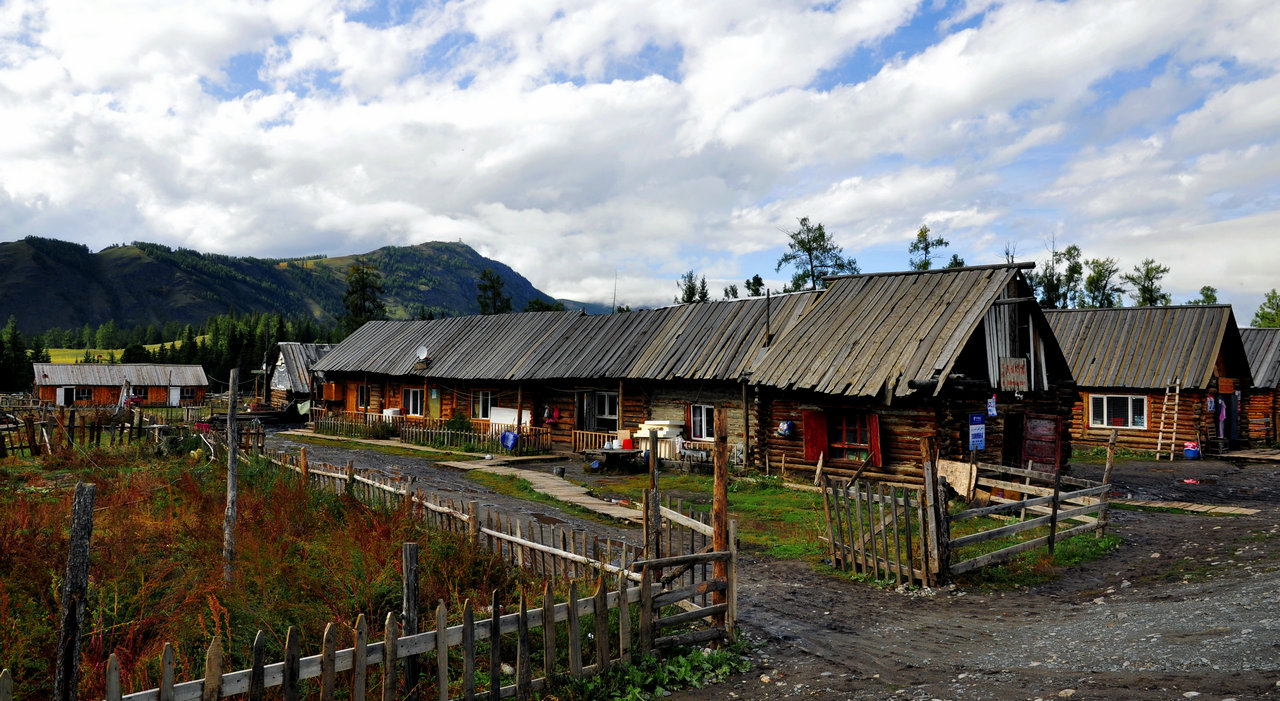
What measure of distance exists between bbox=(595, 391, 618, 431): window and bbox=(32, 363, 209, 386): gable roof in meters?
47.4

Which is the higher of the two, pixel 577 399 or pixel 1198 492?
pixel 577 399

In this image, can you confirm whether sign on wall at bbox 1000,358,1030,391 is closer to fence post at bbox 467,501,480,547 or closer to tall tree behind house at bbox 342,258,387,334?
fence post at bbox 467,501,480,547

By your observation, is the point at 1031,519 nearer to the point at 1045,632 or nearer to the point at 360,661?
the point at 1045,632

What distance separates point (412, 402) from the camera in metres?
35.8

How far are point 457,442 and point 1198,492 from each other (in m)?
24.1

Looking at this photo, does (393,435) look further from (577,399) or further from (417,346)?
(577,399)

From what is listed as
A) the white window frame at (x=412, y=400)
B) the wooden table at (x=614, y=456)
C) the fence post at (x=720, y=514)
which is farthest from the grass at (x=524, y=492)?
the white window frame at (x=412, y=400)

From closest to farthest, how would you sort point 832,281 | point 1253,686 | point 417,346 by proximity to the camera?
point 1253,686
point 832,281
point 417,346

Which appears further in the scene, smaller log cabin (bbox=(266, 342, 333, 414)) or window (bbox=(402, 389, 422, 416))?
smaller log cabin (bbox=(266, 342, 333, 414))

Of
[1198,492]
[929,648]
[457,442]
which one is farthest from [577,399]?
[929,648]

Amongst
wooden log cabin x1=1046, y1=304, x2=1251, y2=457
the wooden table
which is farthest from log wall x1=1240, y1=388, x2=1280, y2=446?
the wooden table

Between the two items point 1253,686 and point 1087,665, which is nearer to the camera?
point 1253,686

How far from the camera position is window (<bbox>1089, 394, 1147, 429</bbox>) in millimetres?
28203

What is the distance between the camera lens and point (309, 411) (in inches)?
1715
